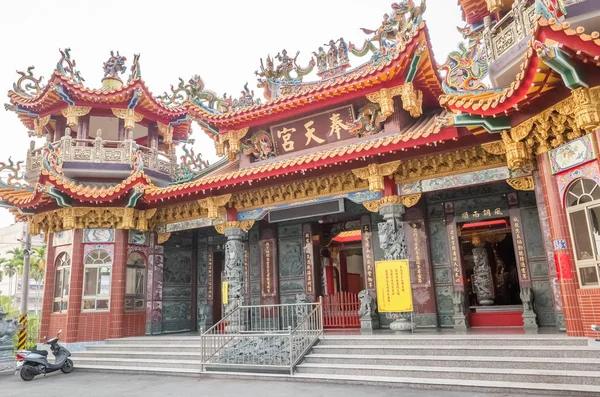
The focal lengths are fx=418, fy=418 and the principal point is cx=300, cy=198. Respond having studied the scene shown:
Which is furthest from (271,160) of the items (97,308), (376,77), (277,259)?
(97,308)

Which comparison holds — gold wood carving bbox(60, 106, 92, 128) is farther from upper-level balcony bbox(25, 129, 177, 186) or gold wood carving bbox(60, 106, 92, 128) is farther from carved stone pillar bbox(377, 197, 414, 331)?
carved stone pillar bbox(377, 197, 414, 331)

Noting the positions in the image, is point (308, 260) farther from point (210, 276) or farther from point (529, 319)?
point (529, 319)

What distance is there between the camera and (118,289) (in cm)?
1206

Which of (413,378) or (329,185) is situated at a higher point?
(329,185)

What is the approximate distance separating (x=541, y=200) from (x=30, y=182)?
48.4 feet

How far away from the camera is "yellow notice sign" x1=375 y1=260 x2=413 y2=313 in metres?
8.80

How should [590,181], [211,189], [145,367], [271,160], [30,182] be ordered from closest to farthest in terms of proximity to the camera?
[590,181], [145,367], [211,189], [271,160], [30,182]

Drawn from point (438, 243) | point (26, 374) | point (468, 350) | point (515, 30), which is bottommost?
point (26, 374)

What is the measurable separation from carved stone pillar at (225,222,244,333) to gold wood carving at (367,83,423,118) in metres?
5.00

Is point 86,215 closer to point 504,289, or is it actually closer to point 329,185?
point 329,185

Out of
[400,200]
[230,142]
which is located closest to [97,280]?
[230,142]

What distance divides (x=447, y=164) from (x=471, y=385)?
4513 mm

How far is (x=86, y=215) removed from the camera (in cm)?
1223

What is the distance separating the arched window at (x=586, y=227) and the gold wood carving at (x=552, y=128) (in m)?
0.82
